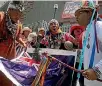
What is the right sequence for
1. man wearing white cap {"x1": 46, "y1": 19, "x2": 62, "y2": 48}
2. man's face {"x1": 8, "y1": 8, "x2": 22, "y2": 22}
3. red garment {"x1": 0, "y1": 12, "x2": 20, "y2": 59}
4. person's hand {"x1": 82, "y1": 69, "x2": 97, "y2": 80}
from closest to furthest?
person's hand {"x1": 82, "y1": 69, "x2": 97, "y2": 80} < man's face {"x1": 8, "y1": 8, "x2": 22, "y2": 22} < red garment {"x1": 0, "y1": 12, "x2": 20, "y2": 59} < man wearing white cap {"x1": 46, "y1": 19, "x2": 62, "y2": 48}

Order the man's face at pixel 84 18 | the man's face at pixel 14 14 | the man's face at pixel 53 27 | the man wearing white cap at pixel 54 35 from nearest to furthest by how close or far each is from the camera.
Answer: the man's face at pixel 84 18 → the man's face at pixel 14 14 → the man wearing white cap at pixel 54 35 → the man's face at pixel 53 27

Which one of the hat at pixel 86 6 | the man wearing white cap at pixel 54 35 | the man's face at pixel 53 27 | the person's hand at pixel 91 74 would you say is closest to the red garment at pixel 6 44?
the man wearing white cap at pixel 54 35

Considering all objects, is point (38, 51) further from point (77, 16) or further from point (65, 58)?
point (77, 16)

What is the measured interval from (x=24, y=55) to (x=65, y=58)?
29.5 inches

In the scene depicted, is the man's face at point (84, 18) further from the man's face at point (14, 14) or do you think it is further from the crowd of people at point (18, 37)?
the man's face at point (14, 14)

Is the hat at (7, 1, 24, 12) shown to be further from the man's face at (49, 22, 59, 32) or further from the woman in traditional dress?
the woman in traditional dress

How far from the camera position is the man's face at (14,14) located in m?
4.72

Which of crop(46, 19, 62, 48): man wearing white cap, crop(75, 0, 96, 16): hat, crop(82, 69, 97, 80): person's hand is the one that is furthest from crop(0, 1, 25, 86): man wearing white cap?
crop(82, 69, 97, 80): person's hand

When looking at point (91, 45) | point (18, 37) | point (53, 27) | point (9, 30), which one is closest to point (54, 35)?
point (53, 27)

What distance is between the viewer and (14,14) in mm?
4770

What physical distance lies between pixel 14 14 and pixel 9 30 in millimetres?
283

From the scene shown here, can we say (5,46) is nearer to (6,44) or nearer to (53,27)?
(6,44)

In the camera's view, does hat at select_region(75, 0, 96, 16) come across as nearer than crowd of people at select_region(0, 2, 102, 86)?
Yes

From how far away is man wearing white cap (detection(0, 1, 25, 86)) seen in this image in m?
4.76
